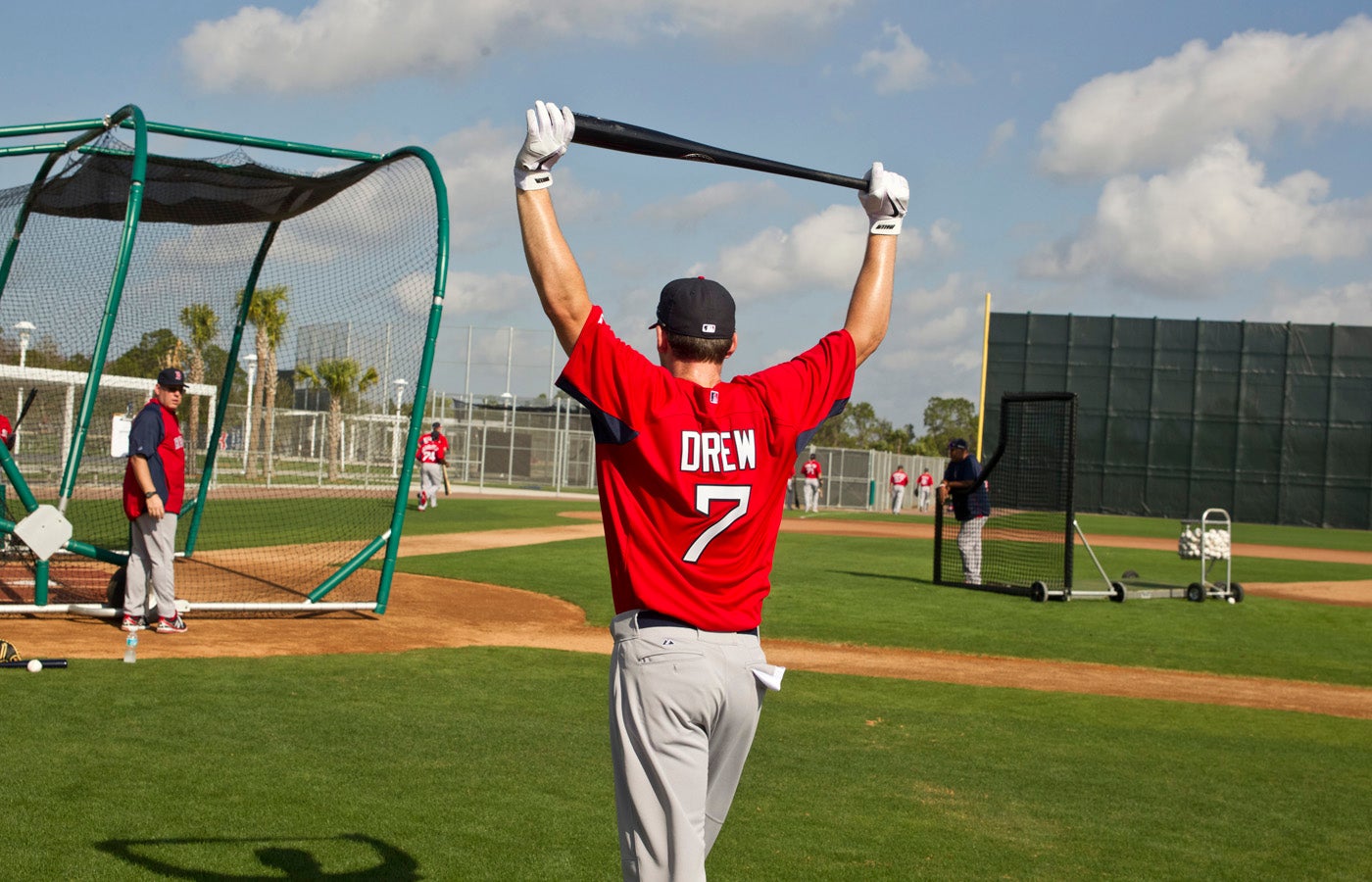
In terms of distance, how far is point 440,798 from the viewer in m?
5.48

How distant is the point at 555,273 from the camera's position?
282cm

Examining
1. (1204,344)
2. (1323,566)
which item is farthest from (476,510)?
(1204,344)

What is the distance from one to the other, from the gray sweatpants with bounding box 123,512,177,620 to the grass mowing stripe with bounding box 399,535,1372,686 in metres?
4.24

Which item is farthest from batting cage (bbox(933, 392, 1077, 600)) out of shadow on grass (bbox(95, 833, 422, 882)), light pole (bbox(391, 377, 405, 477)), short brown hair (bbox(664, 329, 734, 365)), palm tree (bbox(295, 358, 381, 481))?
short brown hair (bbox(664, 329, 734, 365))

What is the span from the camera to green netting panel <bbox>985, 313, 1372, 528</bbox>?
5144 centimetres

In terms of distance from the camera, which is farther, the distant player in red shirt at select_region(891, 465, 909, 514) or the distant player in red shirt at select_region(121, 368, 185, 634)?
the distant player in red shirt at select_region(891, 465, 909, 514)

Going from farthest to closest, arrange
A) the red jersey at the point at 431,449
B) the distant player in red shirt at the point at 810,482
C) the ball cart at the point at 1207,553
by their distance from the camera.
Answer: the distant player in red shirt at the point at 810,482, the red jersey at the point at 431,449, the ball cart at the point at 1207,553

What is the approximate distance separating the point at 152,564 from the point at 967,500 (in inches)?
405

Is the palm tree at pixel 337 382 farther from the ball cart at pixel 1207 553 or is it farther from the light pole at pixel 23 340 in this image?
the ball cart at pixel 1207 553

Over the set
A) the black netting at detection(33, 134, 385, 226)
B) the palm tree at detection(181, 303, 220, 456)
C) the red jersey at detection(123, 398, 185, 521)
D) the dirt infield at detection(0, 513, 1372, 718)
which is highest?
the black netting at detection(33, 134, 385, 226)

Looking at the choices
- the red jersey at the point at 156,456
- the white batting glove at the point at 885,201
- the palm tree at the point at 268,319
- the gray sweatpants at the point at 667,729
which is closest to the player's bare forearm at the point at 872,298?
the white batting glove at the point at 885,201

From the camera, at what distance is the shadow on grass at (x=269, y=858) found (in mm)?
4430

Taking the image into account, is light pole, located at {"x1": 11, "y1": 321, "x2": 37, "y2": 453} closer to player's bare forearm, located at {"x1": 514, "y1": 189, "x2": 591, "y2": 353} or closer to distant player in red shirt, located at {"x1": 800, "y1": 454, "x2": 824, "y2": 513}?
player's bare forearm, located at {"x1": 514, "y1": 189, "x2": 591, "y2": 353}

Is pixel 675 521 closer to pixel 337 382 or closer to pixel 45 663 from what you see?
pixel 45 663
